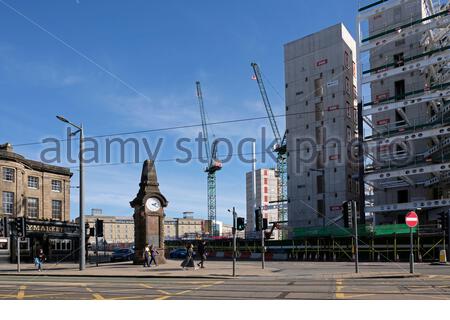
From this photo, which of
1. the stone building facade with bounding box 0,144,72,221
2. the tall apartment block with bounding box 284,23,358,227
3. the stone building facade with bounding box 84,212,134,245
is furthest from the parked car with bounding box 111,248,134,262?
the stone building facade with bounding box 84,212,134,245

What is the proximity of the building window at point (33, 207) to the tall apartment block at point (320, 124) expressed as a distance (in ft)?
133

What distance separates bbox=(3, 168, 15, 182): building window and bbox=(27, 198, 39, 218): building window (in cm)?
415

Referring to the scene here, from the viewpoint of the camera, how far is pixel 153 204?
36.5 metres

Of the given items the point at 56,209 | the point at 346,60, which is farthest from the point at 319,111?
the point at 56,209

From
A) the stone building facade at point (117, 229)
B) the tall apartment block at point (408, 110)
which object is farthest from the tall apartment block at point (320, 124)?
the stone building facade at point (117, 229)

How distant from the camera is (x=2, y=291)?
17625 millimetres

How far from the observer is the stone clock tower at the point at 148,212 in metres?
35.9

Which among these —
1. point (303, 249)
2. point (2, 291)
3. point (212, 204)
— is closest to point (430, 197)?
point (303, 249)

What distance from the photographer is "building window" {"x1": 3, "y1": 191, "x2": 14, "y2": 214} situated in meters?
53.4

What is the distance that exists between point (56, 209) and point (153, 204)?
29799 mm

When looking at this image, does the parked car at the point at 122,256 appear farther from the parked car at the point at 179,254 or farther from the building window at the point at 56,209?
the building window at the point at 56,209

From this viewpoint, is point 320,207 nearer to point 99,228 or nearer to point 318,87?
point 318,87

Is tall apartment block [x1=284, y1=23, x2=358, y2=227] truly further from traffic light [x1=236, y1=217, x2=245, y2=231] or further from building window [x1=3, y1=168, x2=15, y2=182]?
traffic light [x1=236, y1=217, x2=245, y2=231]
